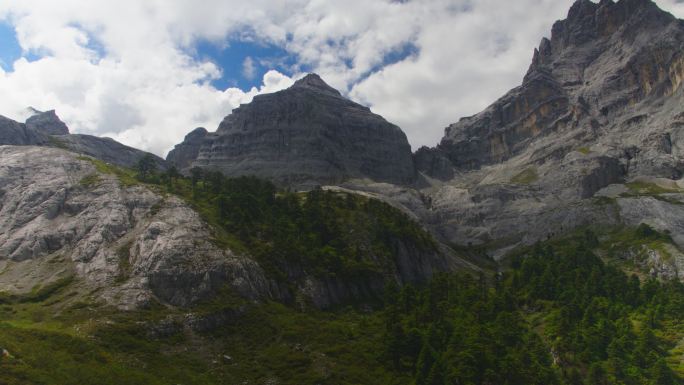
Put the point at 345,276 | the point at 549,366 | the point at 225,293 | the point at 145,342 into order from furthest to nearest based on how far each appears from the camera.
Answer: the point at 345,276 → the point at 225,293 → the point at 549,366 → the point at 145,342

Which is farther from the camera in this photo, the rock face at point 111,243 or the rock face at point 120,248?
the rock face at point 120,248

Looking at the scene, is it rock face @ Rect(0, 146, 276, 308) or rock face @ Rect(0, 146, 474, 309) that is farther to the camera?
rock face @ Rect(0, 146, 474, 309)

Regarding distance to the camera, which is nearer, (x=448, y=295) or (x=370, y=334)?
(x=370, y=334)

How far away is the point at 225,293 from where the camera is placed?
10250cm

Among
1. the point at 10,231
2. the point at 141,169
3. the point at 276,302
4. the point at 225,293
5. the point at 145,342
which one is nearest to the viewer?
the point at 145,342

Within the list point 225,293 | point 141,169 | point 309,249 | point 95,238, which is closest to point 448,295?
point 309,249

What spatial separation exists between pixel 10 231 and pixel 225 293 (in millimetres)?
55045

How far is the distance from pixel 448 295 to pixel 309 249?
3554cm

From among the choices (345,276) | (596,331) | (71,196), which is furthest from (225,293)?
(596,331)

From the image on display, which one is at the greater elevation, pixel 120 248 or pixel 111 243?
pixel 111 243

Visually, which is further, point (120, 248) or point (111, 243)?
point (111, 243)

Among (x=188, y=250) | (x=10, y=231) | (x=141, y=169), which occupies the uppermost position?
(x=141, y=169)

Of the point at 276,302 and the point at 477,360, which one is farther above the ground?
the point at 276,302

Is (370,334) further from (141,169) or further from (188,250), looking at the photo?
(141,169)
